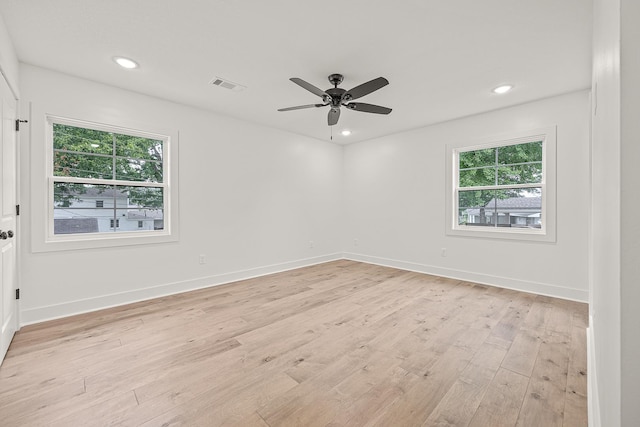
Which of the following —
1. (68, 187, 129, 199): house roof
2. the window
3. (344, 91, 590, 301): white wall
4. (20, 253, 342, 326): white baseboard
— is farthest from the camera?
(344, 91, 590, 301): white wall

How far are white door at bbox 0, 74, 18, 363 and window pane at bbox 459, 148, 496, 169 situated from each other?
527 cm

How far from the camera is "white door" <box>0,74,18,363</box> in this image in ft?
7.04

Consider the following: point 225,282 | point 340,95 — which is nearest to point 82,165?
point 225,282

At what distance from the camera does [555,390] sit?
5.87 feet

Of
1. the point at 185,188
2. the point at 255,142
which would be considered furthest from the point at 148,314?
the point at 255,142

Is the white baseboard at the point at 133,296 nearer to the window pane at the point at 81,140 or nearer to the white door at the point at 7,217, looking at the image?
the white door at the point at 7,217

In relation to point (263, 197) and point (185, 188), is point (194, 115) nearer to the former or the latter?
point (185, 188)

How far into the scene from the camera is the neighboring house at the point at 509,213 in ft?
12.6

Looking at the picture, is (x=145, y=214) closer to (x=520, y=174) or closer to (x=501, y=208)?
(x=501, y=208)

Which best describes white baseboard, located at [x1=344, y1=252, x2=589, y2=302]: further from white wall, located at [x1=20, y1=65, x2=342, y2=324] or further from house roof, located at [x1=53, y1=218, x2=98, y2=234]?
house roof, located at [x1=53, y1=218, x2=98, y2=234]

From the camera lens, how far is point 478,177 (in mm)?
4352

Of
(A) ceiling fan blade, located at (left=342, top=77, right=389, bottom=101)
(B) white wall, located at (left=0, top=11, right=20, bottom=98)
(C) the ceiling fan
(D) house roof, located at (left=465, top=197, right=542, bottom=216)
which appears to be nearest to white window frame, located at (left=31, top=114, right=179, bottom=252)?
(B) white wall, located at (left=0, top=11, right=20, bottom=98)

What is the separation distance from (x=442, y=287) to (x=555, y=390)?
2202mm

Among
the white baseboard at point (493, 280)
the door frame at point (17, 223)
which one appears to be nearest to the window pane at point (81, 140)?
the door frame at point (17, 223)
